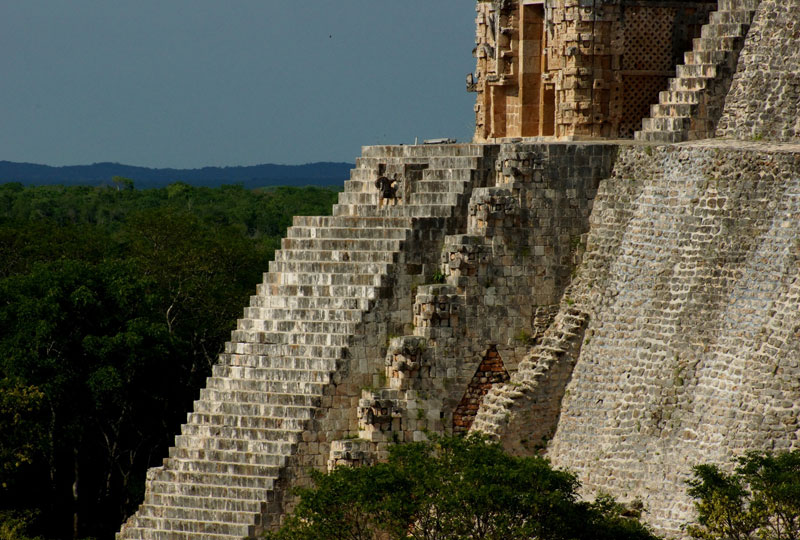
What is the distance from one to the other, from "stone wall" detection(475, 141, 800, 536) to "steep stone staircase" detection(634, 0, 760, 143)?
84 centimetres

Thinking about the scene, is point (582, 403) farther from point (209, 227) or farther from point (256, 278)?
point (209, 227)

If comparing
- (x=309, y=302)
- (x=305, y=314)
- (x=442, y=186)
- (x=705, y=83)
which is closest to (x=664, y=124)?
(x=705, y=83)

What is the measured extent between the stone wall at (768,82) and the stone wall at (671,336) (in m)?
1.50

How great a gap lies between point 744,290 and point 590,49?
8006 mm

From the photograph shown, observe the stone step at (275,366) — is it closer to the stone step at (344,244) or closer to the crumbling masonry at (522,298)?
the crumbling masonry at (522,298)

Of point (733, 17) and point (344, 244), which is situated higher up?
point (733, 17)

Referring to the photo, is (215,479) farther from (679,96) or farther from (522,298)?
(679,96)

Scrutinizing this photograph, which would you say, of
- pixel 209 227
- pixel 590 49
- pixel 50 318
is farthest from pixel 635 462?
pixel 209 227

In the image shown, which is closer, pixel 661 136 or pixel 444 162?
→ pixel 661 136

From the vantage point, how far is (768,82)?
4191 centimetres

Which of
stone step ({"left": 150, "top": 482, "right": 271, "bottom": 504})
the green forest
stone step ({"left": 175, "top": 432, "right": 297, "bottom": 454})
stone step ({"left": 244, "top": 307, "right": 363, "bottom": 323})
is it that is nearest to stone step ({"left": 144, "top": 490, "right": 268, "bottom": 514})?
stone step ({"left": 150, "top": 482, "right": 271, "bottom": 504})

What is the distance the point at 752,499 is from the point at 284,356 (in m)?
11.0

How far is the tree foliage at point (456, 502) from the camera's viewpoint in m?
37.3

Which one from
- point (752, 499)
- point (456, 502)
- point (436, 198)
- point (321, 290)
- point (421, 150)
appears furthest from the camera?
point (421, 150)
